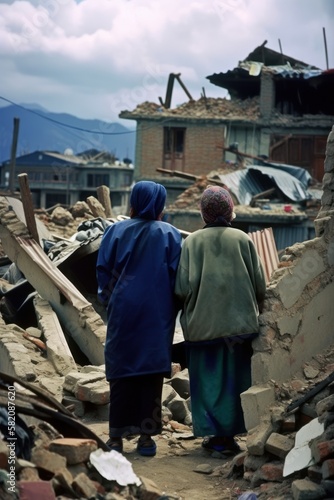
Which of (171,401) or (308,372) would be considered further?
(171,401)

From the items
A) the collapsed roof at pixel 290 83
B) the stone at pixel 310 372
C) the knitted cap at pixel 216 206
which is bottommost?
the stone at pixel 310 372

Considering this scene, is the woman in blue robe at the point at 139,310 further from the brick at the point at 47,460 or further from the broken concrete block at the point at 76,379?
the brick at the point at 47,460

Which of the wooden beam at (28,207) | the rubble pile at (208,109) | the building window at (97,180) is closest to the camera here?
the wooden beam at (28,207)

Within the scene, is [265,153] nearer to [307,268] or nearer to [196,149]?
[196,149]

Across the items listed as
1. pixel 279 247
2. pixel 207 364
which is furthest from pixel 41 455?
pixel 279 247

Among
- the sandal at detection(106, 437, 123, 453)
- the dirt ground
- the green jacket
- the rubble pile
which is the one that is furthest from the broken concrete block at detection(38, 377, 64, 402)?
the rubble pile

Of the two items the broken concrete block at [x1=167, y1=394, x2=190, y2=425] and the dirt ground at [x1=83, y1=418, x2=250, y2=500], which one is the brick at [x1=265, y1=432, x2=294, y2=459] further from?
the broken concrete block at [x1=167, y1=394, x2=190, y2=425]

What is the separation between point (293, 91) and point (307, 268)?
102 feet

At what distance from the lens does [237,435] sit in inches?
244

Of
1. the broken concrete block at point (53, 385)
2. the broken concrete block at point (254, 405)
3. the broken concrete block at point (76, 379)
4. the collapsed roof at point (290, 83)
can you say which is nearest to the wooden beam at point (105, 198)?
the broken concrete block at point (53, 385)

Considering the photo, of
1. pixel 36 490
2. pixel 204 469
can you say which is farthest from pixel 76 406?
pixel 36 490

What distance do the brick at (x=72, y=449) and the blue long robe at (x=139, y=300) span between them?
3.93 feet

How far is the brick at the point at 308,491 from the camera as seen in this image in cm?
426

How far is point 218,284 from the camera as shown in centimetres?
548
